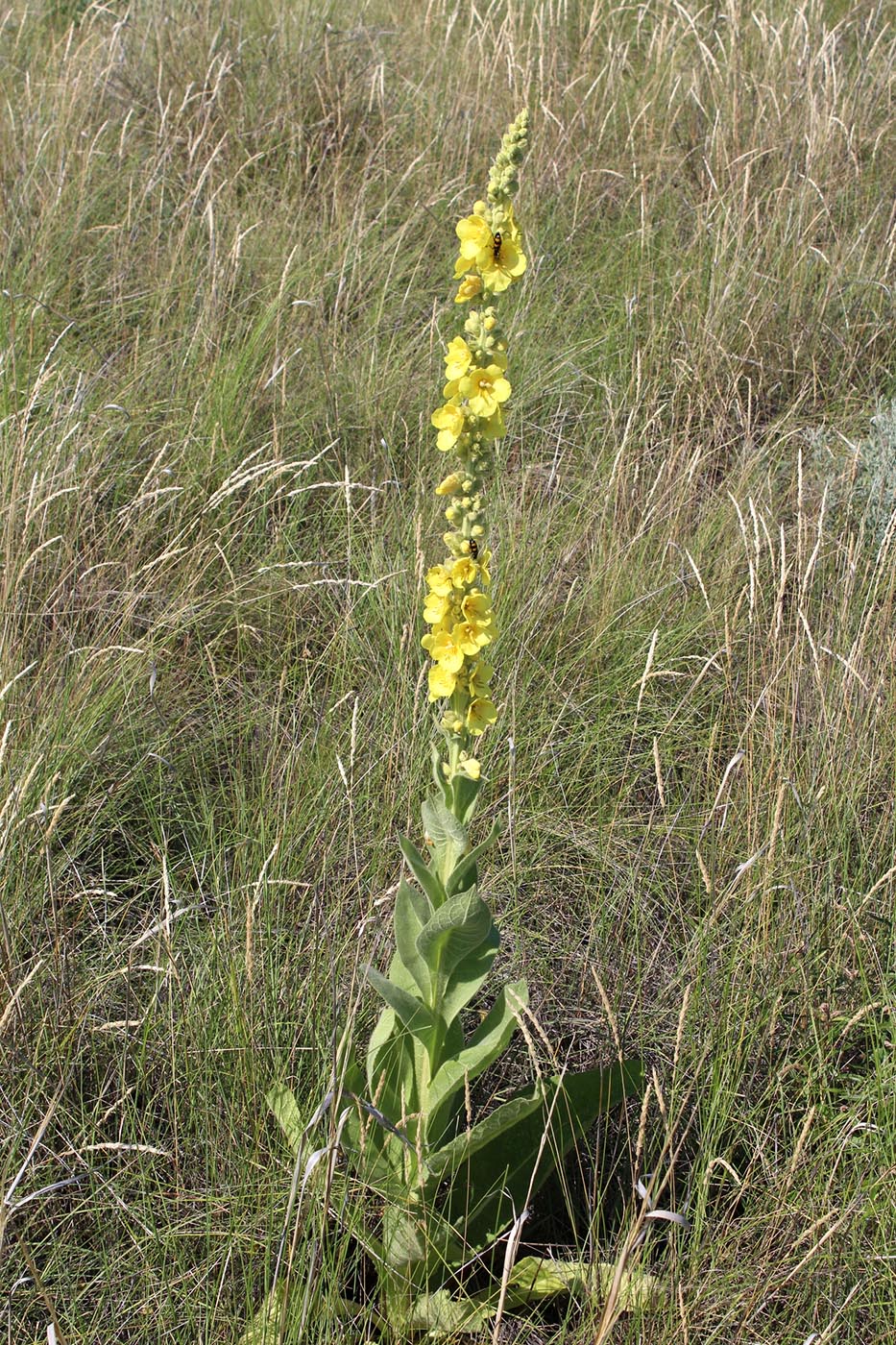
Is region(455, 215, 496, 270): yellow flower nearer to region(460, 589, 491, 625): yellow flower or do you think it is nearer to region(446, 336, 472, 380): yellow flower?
region(446, 336, 472, 380): yellow flower

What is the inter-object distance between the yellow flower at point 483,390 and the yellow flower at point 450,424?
0.11 feet

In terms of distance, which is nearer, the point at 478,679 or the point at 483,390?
the point at 483,390

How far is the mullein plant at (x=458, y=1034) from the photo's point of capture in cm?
158

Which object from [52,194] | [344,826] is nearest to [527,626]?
[344,826]

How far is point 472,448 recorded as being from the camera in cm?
163

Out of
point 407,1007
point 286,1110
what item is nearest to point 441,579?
point 407,1007

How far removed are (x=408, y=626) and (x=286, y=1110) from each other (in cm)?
114

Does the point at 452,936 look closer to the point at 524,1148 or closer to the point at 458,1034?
the point at 458,1034

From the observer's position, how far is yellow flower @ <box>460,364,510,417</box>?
5.10ft

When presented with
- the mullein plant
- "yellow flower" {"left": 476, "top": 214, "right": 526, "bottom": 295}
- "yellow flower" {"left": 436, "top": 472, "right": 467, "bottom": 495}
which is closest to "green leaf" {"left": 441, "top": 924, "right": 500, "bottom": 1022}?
the mullein plant

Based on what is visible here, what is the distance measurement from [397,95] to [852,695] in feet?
11.7

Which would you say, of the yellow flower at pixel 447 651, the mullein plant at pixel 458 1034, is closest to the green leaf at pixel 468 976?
the mullein plant at pixel 458 1034

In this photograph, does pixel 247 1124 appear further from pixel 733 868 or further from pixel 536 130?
pixel 536 130

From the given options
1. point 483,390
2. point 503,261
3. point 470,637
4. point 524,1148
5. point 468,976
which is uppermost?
point 503,261
